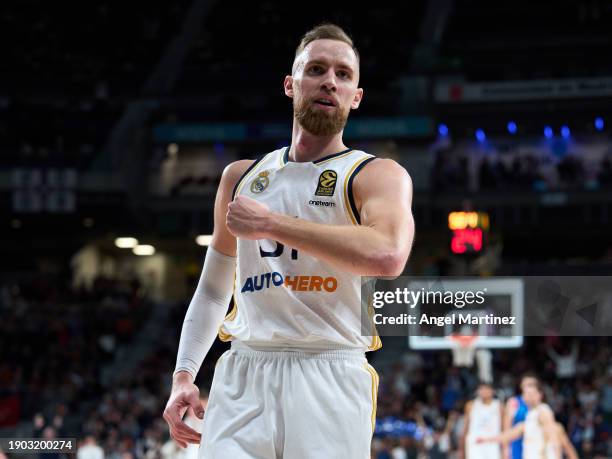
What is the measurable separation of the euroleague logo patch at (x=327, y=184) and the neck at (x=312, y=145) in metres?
0.13

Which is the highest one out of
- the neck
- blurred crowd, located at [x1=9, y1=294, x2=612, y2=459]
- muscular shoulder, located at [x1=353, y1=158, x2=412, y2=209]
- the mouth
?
the mouth

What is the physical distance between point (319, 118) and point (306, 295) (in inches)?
23.9

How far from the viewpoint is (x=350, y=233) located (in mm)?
3141

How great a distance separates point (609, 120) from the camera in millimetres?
28812

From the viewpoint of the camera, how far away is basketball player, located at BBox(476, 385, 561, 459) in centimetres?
1101

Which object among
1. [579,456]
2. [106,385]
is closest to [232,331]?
[579,456]

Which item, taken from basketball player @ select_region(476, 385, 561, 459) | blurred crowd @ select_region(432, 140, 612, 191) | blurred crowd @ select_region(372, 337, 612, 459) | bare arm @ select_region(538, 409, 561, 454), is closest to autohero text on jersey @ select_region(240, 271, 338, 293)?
basketball player @ select_region(476, 385, 561, 459)

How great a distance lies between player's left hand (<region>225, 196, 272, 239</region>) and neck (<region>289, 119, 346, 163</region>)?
46 centimetres

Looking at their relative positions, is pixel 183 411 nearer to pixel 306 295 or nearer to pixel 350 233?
A: pixel 306 295

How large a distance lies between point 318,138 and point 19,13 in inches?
1247

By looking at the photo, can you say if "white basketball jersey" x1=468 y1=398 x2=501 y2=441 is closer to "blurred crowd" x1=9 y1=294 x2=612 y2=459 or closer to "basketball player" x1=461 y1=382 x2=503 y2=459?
"basketball player" x1=461 y1=382 x2=503 y2=459

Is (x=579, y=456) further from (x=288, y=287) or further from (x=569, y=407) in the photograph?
(x=288, y=287)

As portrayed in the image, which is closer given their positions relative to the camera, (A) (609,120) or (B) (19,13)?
(A) (609,120)

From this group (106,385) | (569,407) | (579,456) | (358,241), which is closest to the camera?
(358,241)
